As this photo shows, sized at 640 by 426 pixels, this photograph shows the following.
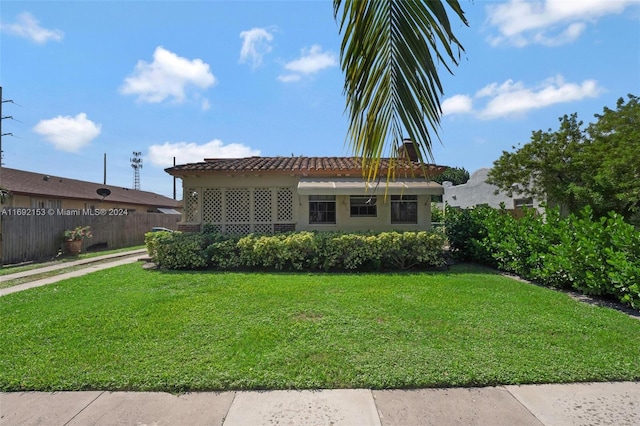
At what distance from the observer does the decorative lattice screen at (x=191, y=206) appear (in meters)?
16.8

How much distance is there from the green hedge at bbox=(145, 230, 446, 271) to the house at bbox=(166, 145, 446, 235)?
2.65 m

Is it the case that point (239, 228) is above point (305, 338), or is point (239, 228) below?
above

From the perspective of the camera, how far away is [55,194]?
88.1ft

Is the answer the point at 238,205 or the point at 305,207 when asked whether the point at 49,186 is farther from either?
the point at 305,207

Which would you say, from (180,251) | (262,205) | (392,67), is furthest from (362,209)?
(392,67)

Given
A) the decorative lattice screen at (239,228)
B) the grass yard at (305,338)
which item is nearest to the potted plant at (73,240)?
the decorative lattice screen at (239,228)

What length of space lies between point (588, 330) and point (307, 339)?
551cm

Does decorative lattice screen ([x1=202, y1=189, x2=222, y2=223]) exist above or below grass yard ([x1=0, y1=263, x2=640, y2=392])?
above

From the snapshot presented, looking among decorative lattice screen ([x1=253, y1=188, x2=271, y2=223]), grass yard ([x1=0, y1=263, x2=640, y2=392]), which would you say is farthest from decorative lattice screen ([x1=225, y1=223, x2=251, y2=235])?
grass yard ([x1=0, y1=263, x2=640, y2=392])

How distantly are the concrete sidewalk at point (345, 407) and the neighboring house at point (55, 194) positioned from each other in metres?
21.9

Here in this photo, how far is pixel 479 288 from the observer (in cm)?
991

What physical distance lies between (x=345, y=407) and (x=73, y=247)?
21.6m

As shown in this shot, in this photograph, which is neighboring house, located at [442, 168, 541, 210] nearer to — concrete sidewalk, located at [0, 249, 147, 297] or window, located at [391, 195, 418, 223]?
window, located at [391, 195, 418, 223]

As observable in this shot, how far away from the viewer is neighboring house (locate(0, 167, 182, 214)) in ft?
78.7
